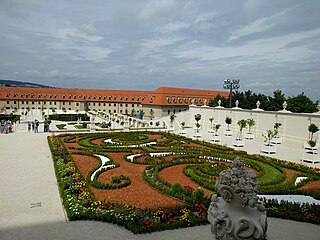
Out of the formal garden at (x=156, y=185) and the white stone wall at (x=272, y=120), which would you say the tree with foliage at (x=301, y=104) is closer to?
the white stone wall at (x=272, y=120)

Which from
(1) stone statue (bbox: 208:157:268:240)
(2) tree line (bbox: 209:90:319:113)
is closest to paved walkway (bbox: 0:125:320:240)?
(1) stone statue (bbox: 208:157:268:240)

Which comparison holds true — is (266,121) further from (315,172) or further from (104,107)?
(104,107)

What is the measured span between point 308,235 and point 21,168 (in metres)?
12.1

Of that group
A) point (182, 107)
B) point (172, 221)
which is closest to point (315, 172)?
point (172, 221)

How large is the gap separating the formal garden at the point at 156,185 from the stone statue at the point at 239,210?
353 centimetres

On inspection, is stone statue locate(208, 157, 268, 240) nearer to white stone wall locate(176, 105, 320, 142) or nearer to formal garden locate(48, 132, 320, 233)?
formal garden locate(48, 132, 320, 233)

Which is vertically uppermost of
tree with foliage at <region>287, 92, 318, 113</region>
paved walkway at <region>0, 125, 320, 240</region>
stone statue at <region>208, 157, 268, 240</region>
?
tree with foliage at <region>287, 92, 318, 113</region>

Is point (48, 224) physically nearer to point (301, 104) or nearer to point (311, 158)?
point (311, 158)

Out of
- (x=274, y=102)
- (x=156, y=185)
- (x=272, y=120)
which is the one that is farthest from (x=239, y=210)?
(x=274, y=102)

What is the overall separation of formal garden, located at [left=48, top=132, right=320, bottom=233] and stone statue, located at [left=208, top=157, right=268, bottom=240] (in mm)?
3534

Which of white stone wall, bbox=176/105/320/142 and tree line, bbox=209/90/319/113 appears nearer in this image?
white stone wall, bbox=176/105/320/142

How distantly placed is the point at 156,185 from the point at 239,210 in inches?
275

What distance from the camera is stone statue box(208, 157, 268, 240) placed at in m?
3.49

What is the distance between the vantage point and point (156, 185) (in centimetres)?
1038
